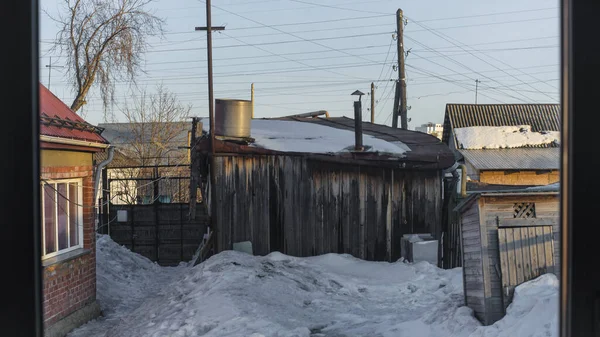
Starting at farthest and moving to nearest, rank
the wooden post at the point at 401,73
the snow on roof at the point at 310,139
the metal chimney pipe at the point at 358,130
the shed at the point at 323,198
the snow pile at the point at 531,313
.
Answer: the wooden post at the point at 401,73 < the snow on roof at the point at 310,139 < the metal chimney pipe at the point at 358,130 < the shed at the point at 323,198 < the snow pile at the point at 531,313

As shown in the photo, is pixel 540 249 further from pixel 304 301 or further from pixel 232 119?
pixel 232 119

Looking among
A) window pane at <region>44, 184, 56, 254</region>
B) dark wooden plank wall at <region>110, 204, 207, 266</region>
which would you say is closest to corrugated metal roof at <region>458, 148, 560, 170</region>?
dark wooden plank wall at <region>110, 204, 207, 266</region>

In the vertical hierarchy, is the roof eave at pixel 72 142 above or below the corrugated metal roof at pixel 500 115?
below

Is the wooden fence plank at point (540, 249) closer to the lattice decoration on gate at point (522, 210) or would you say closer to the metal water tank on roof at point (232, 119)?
the lattice decoration on gate at point (522, 210)

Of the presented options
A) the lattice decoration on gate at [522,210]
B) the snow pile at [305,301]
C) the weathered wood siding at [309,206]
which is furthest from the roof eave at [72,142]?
the lattice decoration on gate at [522,210]

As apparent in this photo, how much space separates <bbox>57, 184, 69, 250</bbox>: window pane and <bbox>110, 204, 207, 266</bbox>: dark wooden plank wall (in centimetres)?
655

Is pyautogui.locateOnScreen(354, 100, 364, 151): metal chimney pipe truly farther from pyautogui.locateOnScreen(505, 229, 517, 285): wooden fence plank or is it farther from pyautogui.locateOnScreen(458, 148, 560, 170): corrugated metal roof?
pyautogui.locateOnScreen(458, 148, 560, 170): corrugated metal roof

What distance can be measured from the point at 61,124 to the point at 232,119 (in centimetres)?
519

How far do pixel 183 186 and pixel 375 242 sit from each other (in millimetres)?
15164

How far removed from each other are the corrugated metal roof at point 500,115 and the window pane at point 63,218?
18395 millimetres

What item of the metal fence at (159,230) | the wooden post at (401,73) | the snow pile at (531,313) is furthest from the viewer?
the wooden post at (401,73)

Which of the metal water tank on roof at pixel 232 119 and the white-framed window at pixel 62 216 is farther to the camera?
the metal water tank on roof at pixel 232 119

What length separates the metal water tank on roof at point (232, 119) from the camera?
13039 mm

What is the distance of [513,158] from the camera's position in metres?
20.5
